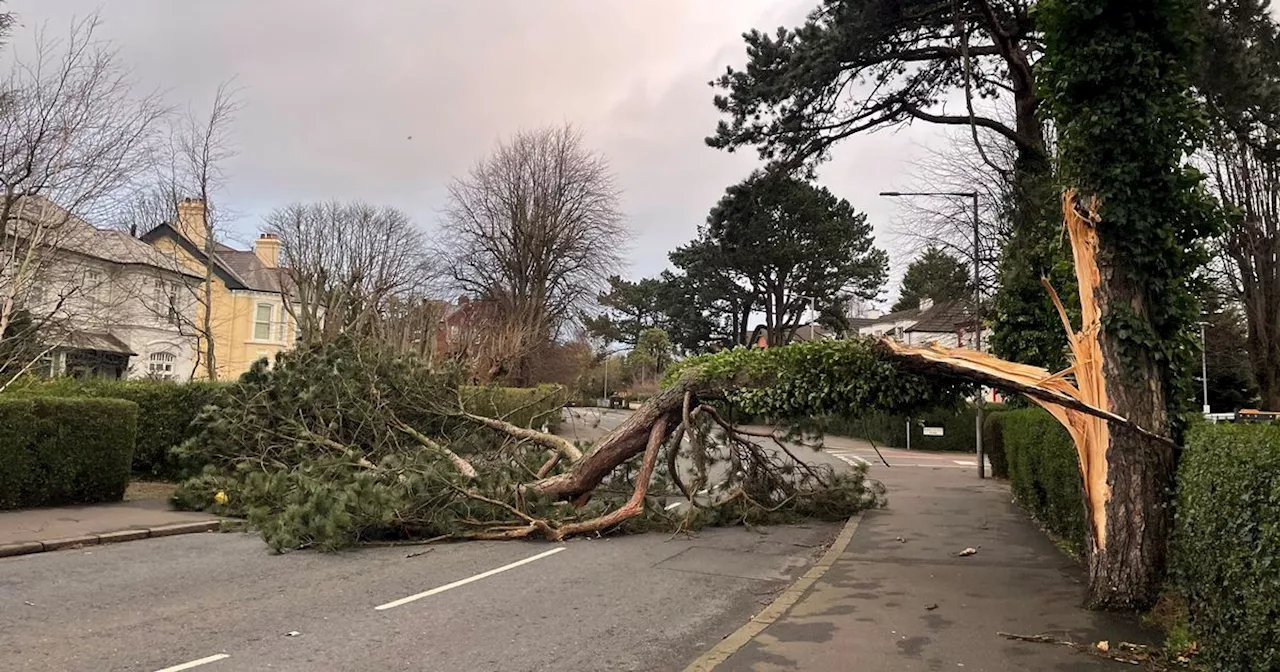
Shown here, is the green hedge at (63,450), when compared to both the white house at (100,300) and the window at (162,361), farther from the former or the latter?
the window at (162,361)

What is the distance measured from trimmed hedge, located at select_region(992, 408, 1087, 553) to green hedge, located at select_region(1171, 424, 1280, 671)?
2271 mm

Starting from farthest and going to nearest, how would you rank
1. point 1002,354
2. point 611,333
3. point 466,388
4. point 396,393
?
point 611,333 → point 466,388 → point 396,393 → point 1002,354

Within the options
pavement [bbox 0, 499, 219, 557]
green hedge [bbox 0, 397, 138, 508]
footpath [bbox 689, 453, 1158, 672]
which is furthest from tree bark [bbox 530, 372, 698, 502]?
green hedge [bbox 0, 397, 138, 508]

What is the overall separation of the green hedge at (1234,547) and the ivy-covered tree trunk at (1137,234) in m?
1.09

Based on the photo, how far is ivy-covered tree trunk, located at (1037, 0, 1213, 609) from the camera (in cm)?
694

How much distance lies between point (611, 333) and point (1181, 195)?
251 ft

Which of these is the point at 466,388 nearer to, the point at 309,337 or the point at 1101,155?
the point at 309,337

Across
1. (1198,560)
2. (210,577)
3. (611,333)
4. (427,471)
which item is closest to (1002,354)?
(1198,560)

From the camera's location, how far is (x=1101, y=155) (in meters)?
7.42

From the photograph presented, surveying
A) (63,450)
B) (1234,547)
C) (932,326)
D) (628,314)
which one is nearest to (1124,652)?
(1234,547)

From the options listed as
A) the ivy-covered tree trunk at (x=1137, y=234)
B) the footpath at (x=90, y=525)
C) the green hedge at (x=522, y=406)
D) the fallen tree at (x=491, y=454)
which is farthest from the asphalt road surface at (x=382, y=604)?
the green hedge at (x=522, y=406)

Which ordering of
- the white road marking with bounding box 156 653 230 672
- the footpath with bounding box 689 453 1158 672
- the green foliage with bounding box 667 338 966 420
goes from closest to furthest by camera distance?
the white road marking with bounding box 156 653 230 672, the footpath with bounding box 689 453 1158 672, the green foliage with bounding box 667 338 966 420

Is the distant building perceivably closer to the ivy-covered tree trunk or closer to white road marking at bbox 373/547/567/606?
the ivy-covered tree trunk

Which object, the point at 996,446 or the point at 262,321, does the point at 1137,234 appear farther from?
the point at 262,321
